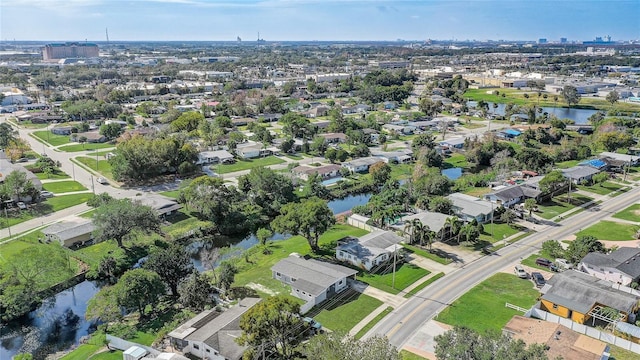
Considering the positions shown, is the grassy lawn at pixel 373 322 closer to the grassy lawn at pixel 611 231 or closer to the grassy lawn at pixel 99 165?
the grassy lawn at pixel 611 231

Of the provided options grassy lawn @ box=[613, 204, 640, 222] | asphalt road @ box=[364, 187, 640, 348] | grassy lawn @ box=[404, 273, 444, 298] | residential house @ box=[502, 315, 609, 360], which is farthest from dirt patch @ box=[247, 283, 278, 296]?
grassy lawn @ box=[613, 204, 640, 222]

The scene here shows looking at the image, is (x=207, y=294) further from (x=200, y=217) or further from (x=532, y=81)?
(x=532, y=81)

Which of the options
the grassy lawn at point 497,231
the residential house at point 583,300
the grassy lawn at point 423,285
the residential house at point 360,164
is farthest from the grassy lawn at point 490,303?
the residential house at point 360,164

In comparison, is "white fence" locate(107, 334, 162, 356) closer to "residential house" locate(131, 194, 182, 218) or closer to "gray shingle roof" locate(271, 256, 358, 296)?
"gray shingle roof" locate(271, 256, 358, 296)

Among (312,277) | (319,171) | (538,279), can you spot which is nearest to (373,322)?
(312,277)

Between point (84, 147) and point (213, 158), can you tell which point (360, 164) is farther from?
point (84, 147)
